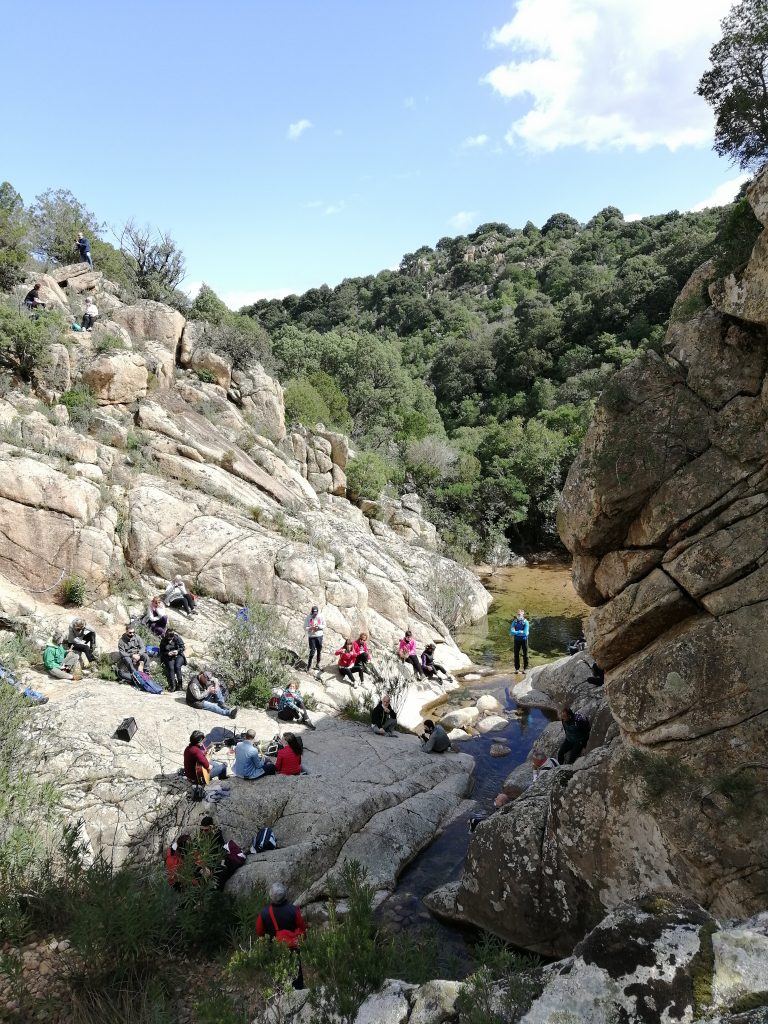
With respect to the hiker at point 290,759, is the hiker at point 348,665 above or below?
above

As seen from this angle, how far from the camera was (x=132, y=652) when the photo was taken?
535 inches

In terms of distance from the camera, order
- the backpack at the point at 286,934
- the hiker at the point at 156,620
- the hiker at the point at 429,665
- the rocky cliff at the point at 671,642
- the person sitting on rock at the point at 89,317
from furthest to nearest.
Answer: the person sitting on rock at the point at 89,317
the hiker at the point at 429,665
the hiker at the point at 156,620
the rocky cliff at the point at 671,642
the backpack at the point at 286,934

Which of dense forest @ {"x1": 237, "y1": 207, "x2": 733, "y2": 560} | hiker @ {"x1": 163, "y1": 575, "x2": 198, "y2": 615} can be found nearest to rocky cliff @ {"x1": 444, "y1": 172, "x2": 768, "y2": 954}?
hiker @ {"x1": 163, "y1": 575, "x2": 198, "y2": 615}

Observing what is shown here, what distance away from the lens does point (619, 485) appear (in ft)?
24.2

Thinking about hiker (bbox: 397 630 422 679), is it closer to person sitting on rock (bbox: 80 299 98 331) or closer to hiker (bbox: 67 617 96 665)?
hiker (bbox: 67 617 96 665)

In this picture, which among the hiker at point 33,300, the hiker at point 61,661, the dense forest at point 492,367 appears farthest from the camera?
the dense forest at point 492,367

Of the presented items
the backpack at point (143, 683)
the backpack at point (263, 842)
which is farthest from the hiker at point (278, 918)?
the backpack at point (143, 683)

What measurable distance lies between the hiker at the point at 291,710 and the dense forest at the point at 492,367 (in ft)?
53.4

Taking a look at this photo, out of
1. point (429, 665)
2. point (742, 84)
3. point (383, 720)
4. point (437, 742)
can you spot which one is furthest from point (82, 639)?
point (742, 84)

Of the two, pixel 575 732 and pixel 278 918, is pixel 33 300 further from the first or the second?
pixel 575 732

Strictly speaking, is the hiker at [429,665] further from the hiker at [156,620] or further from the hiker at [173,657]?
the hiker at [156,620]

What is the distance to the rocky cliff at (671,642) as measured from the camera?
20.8 ft

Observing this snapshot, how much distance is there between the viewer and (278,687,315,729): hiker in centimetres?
1386

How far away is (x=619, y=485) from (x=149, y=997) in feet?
24.5
